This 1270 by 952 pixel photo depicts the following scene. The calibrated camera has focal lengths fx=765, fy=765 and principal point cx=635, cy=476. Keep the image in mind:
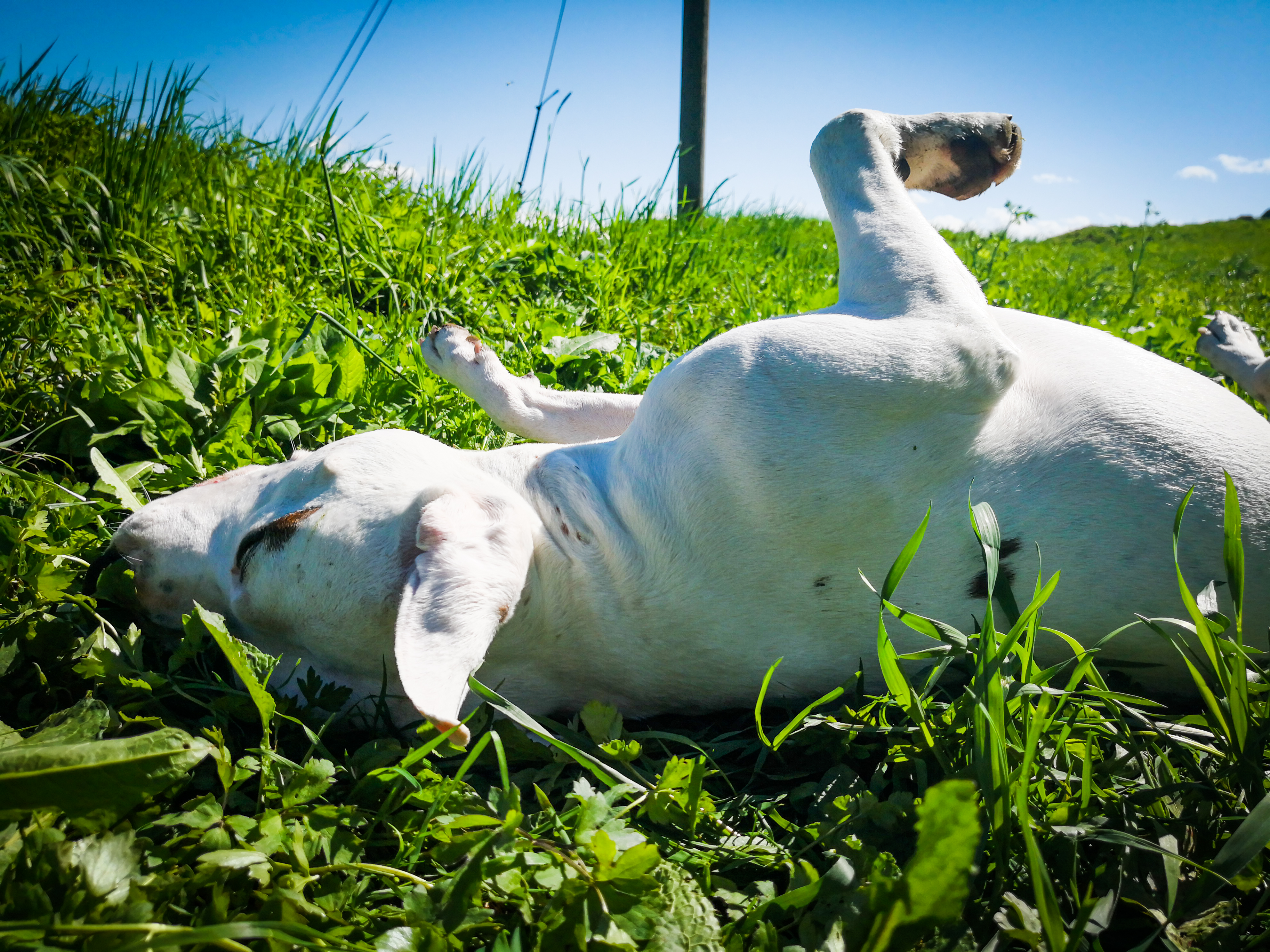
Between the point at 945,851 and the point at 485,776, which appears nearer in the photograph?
the point at 945,851

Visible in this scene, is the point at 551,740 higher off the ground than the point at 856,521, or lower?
lower

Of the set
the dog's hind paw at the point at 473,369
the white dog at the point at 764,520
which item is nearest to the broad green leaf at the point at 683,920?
the white dog at the point at 764,520

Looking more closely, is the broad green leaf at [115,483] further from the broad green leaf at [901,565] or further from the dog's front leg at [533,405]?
the broad green leaf at [901,565]

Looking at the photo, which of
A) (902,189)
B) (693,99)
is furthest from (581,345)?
(693,99)

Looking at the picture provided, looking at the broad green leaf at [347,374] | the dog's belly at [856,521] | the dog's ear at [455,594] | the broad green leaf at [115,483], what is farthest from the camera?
the broad green leaf at [347,374]

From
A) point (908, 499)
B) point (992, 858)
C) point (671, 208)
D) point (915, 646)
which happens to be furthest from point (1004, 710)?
point (671, 208)

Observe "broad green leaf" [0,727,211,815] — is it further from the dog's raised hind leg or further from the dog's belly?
the dog's raised hind leg

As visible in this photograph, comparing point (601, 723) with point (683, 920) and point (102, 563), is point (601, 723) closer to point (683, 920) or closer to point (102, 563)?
point (683, 920)

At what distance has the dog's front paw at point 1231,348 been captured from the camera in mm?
3285

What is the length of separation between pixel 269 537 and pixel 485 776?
2.68 feet

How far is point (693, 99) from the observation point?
21.0 ft

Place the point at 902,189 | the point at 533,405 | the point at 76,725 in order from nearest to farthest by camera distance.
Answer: the point at 76,725 < the point at 902,189 < the point at 533,405

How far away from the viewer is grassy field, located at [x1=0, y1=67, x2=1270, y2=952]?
4.13ft

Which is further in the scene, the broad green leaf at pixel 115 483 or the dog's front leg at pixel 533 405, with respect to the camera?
the dog's front leg at pixel 533 405
